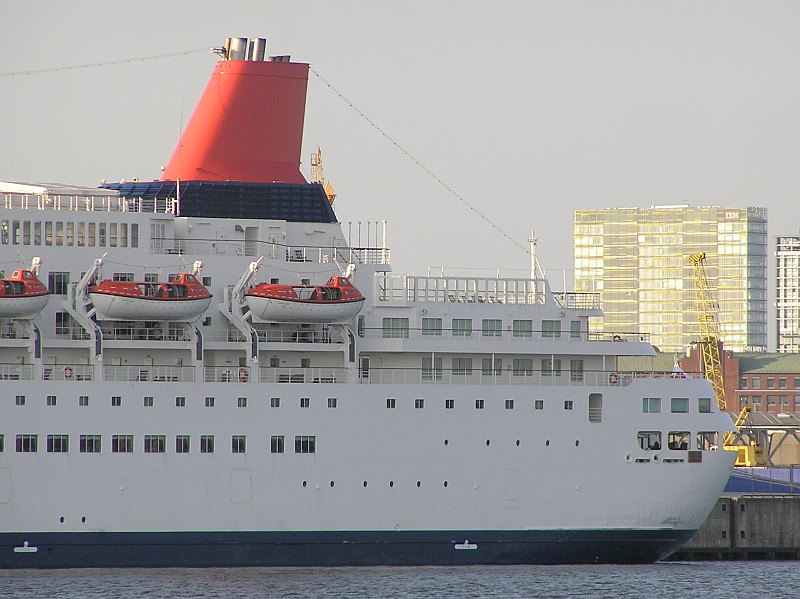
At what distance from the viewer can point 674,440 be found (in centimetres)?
3959

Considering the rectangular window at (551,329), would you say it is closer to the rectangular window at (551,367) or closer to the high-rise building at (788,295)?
the rectangular window at (551,367)

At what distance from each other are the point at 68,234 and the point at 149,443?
5506 mm

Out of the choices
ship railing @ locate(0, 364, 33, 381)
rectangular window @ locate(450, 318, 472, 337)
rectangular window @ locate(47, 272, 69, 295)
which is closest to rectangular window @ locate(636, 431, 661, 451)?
rectangular window @ locate(450, 318, 472, 337)

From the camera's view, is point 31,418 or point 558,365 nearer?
point 31,418

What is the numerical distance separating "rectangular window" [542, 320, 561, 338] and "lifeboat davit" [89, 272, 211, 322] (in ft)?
28.4

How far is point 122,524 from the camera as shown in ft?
121

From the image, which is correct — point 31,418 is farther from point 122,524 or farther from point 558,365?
point 558,365

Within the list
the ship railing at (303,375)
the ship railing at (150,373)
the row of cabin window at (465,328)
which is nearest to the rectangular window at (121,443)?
the ship railing at (150,373)

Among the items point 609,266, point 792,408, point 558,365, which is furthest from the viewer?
point 609,266

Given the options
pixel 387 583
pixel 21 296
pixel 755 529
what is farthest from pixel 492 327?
pixel 21 296

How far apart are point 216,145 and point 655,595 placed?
52.6ft

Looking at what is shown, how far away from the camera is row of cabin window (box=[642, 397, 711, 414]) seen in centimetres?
3956

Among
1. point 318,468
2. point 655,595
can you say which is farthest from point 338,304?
point 655,595

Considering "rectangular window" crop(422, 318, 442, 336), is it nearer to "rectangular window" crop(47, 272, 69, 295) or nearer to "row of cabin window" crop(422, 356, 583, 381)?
"row of cabin window" crop(422, 356, 583, 381)
